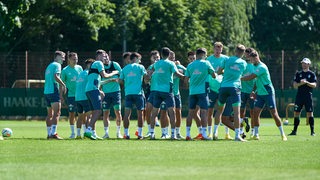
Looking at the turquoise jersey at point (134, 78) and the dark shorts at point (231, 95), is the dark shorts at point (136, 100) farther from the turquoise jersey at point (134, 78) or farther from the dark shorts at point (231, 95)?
the dark shorts at point (231, 95)

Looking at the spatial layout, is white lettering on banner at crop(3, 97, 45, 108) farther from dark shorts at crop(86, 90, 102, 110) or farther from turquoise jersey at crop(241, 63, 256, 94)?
turquoise jersey at crop(241, 63, 256, 94)

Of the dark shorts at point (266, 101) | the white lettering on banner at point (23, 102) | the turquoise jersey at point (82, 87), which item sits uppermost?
the turquoise jersey at point (82, 87)

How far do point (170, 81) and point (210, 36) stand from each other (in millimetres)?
34916

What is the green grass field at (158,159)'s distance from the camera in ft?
49.9

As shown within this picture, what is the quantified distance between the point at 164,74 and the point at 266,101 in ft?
8.70

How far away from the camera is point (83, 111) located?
26078mm

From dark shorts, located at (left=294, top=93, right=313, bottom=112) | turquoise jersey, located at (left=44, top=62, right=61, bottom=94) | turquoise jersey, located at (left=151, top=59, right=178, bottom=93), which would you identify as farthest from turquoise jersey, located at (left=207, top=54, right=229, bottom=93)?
turquoise jersey, located at (left=44, top=62, right=61, bottom=94)

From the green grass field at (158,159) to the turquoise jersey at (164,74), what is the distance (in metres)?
1.73

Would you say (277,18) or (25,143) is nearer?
(25,143)

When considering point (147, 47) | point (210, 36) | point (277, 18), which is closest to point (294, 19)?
point (277, 18)

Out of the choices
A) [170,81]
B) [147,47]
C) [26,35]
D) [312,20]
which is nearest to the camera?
[170,81]

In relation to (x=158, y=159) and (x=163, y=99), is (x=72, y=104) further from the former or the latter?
(x=158, y=159)

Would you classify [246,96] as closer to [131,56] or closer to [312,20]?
[131,56]

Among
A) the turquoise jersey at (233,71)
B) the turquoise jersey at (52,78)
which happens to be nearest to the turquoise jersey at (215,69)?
the turquoise jersey at (233,71)
